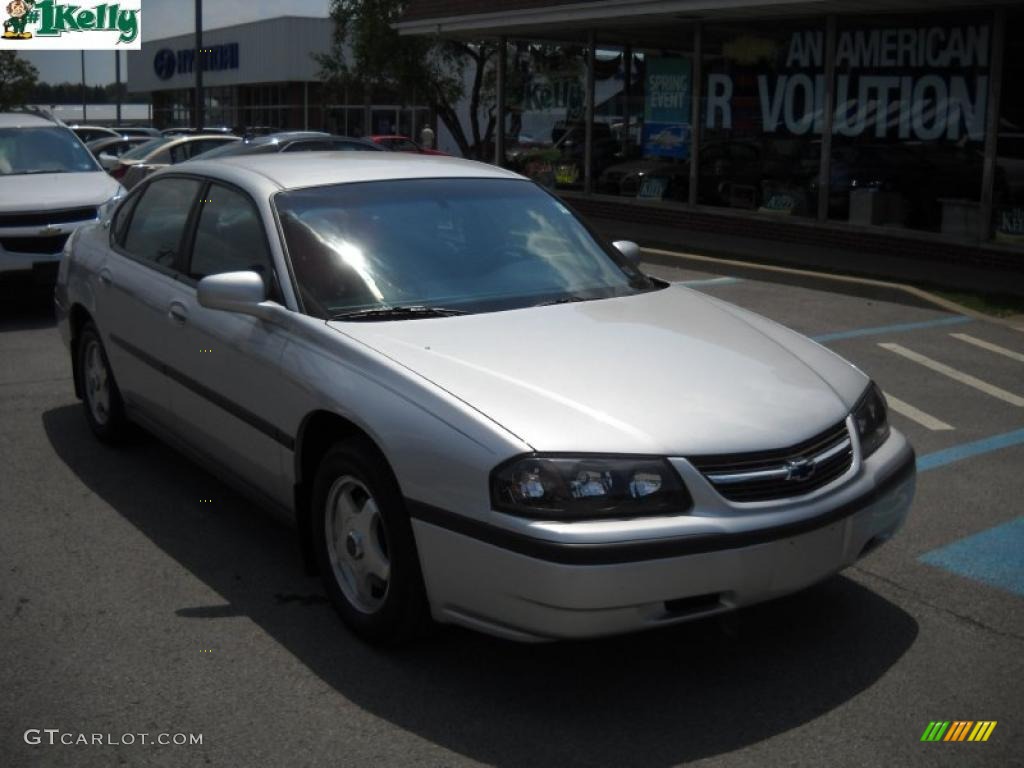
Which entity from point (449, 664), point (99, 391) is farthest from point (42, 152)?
point (449, 664)

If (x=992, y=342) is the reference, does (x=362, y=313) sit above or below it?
above

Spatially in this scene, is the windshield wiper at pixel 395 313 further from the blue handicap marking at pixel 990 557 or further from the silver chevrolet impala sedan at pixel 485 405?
the blue handicap marking at pixel 990 557

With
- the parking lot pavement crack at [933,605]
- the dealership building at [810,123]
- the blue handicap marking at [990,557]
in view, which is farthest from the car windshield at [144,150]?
the parking lot pavement crack at [933,605]

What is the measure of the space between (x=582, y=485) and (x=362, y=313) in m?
1.37

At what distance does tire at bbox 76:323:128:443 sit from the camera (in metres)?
6.46

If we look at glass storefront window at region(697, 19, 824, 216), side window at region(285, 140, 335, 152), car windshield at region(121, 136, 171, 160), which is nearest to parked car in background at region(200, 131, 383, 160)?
side window at region(285, 140, 335, 152)

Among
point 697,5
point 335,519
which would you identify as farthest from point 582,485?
point 697,5

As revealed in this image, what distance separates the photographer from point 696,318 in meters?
4.91

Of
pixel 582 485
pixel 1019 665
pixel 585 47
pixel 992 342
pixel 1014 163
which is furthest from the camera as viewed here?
pixel 585 47

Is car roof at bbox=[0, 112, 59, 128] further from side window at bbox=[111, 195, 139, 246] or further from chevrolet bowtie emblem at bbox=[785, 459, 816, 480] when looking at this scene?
chevrolet bowtie emblem at bbox=[785, 459, 816, 480]

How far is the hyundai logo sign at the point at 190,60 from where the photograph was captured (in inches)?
1956

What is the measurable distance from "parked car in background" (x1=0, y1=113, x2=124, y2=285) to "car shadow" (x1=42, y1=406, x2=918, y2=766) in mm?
6362

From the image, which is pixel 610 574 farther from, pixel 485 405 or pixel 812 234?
pixel 812 234

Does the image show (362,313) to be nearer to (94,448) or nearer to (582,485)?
(582,485)
